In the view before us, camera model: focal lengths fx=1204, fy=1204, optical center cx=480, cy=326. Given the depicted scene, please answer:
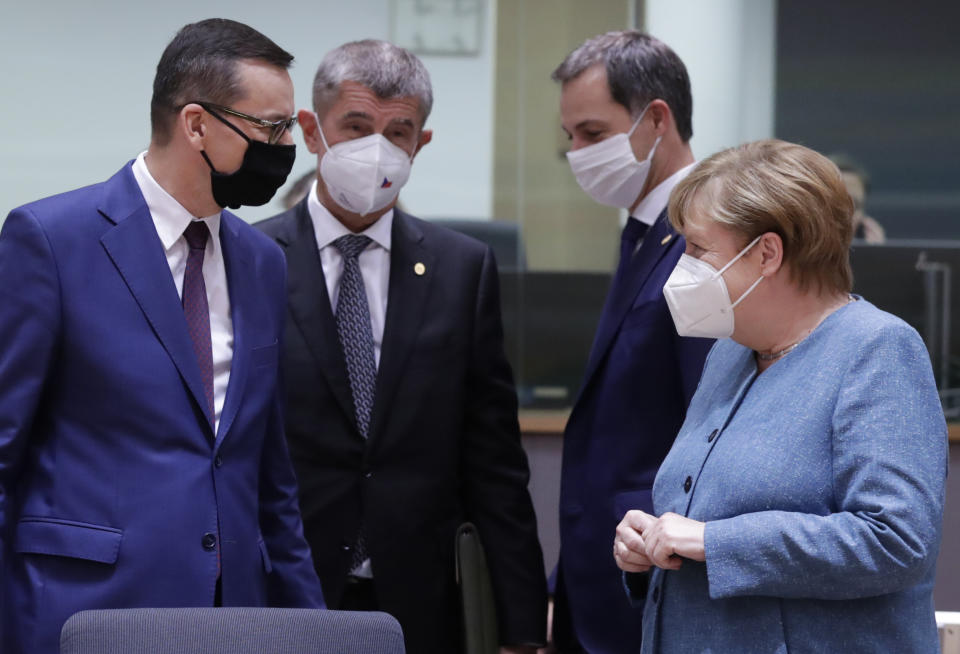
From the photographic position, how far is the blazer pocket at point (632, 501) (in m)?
2.32

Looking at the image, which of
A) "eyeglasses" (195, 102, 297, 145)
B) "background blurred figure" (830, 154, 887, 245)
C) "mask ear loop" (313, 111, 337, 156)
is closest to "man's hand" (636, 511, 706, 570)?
"eyeglasses" (195, 102, 297, 145)

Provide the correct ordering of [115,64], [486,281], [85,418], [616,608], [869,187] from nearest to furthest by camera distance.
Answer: [85,418]
[616,608]
[486,281]
[115,64]
[869,187]

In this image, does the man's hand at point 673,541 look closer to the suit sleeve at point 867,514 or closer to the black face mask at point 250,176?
the suit sleeve at point 867,514

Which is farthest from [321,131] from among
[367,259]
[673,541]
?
[673,541]

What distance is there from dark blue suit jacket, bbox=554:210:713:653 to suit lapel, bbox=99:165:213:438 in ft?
2.82

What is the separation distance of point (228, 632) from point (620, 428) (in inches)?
40.4

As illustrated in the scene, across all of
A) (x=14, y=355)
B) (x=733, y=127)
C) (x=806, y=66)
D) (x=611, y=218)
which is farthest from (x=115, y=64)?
(x=14, y=355)

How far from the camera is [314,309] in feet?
8.07

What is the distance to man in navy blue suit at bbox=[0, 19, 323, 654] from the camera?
5.91ft

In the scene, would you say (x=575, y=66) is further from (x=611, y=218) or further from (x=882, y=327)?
(x=611, y=218)

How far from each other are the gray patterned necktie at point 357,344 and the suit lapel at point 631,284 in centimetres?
45

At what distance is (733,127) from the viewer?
16.4 ft

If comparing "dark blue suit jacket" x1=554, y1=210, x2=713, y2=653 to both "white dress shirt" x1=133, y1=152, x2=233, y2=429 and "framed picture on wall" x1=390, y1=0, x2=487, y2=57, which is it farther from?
"framed picture on wall" x1=390, y1=0, x2=487, y2=57

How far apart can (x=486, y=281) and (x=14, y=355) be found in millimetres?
1097
